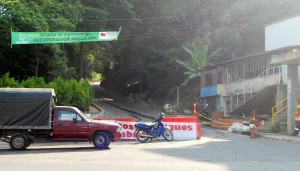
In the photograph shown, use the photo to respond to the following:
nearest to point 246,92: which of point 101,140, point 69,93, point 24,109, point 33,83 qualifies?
point 69,93

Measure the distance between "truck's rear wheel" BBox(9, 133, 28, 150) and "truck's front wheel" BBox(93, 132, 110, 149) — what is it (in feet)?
9.01

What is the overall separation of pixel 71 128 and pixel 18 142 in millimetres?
2119

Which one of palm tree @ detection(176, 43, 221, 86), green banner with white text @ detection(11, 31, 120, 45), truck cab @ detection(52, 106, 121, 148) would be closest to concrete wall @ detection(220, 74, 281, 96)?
palm tree @ detection(176, 43, 221, 86)

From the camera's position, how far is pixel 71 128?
17234 mm

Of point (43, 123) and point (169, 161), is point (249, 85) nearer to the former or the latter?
point (43, 123)

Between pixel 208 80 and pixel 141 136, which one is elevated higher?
pixel 208 80

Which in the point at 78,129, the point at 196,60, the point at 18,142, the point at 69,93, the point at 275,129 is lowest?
the point at 18,142

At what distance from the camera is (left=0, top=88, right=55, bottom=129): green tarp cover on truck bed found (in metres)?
17.2

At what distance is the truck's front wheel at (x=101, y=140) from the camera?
1723cm

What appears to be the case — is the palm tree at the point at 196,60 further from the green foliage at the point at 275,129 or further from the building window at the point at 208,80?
the green foliage at the point at 275,129

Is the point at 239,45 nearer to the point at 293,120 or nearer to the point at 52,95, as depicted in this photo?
the point at 293,120

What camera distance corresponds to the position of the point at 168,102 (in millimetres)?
51594

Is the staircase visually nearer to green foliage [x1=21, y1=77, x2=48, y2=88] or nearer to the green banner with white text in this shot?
the green banner with white text

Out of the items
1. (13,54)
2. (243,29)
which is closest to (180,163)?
(13,54)
